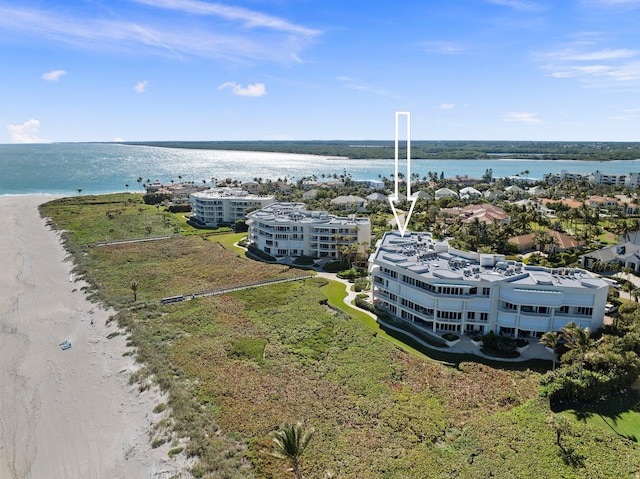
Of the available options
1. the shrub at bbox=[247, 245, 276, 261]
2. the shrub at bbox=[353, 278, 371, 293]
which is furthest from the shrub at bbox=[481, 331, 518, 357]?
the shrub at bbox=[247, 245, 276, 261]

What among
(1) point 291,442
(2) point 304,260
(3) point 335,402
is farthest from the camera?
(2) point 304,260

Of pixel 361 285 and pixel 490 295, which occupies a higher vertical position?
pixel 490 295

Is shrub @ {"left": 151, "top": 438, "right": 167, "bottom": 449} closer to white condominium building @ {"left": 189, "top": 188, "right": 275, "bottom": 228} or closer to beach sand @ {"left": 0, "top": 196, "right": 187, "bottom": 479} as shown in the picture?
beach sand @ {"left": 0, "top": 196, "right": 187, "bottom": 479}

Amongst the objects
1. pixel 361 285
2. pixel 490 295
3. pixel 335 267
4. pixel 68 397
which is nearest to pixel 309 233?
pixel 335 267

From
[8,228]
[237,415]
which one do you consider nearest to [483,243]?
[237,415]

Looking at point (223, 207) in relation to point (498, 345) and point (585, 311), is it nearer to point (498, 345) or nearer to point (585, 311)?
point (498, 345)

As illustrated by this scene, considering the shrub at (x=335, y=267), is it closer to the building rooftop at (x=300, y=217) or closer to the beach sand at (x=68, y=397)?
the building rooftop at (x=300, y=217)

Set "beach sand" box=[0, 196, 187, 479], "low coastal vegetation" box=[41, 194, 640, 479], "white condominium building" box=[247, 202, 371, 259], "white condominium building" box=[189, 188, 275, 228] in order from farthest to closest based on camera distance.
Result: "white condominium building" box=[189, 188, 275, 228], "white condominium building" box=[247, 202, 371, 259], "beach sand" box=[0, 196, 187, 479], "low coastal vegetation" box=[41, 194, 640, 479]
